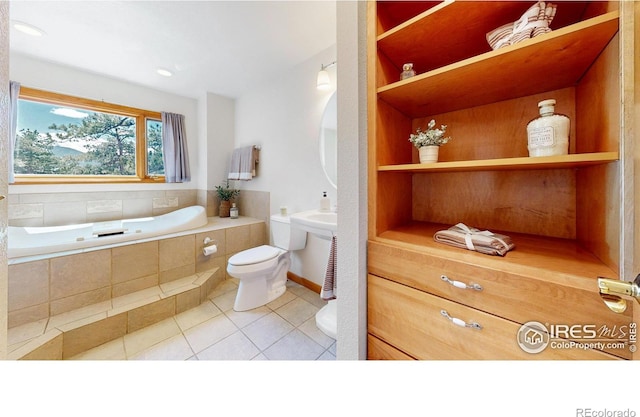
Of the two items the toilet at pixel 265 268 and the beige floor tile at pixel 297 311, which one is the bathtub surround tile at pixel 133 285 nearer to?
the toilet at pixel 265 268

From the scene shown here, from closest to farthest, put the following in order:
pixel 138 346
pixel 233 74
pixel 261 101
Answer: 1. pixel 138 346
2. pixel 233 74
3. pixel 261 101

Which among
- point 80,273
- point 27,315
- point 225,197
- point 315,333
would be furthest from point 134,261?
point 315,333

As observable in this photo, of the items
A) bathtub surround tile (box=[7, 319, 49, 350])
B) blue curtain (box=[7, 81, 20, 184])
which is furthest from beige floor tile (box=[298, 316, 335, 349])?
blue curtain (box=[7, 81, 20, 184])

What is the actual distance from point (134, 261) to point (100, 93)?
2.08 m

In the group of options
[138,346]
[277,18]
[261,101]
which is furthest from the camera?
[261,101]

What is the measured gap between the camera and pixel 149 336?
4.74 feet

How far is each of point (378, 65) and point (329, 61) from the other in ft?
4.34

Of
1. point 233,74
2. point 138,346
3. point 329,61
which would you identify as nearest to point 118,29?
point 233,74

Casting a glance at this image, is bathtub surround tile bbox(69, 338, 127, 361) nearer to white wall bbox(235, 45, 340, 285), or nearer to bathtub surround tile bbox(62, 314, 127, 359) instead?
bathtub surround tile bbox(62, 314, 127, 359)

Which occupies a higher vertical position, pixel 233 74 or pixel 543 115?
pixel 233 74

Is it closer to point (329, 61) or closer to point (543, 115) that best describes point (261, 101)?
point (329, 61)

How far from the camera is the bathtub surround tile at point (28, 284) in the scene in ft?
4.24

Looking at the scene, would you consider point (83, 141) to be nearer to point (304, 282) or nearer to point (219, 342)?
point (219, 342)
